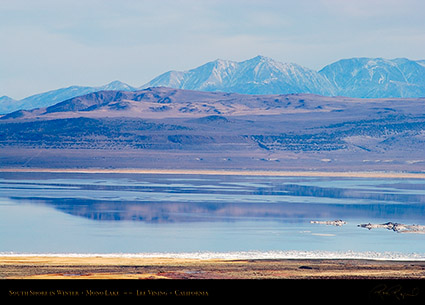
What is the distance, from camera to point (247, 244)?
29938 mm

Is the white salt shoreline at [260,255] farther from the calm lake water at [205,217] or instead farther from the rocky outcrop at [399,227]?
the rocky outcrop at [399,227]

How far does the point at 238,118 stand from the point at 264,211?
96360 mm

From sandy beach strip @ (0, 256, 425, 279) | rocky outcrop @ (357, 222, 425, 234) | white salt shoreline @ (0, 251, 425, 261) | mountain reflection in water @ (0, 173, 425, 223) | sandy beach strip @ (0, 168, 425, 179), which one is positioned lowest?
sandy beach strip @ (0, 168, 425, 179)

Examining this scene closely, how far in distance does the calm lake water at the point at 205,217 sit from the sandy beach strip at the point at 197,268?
316 cm

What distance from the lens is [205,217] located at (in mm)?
40594
